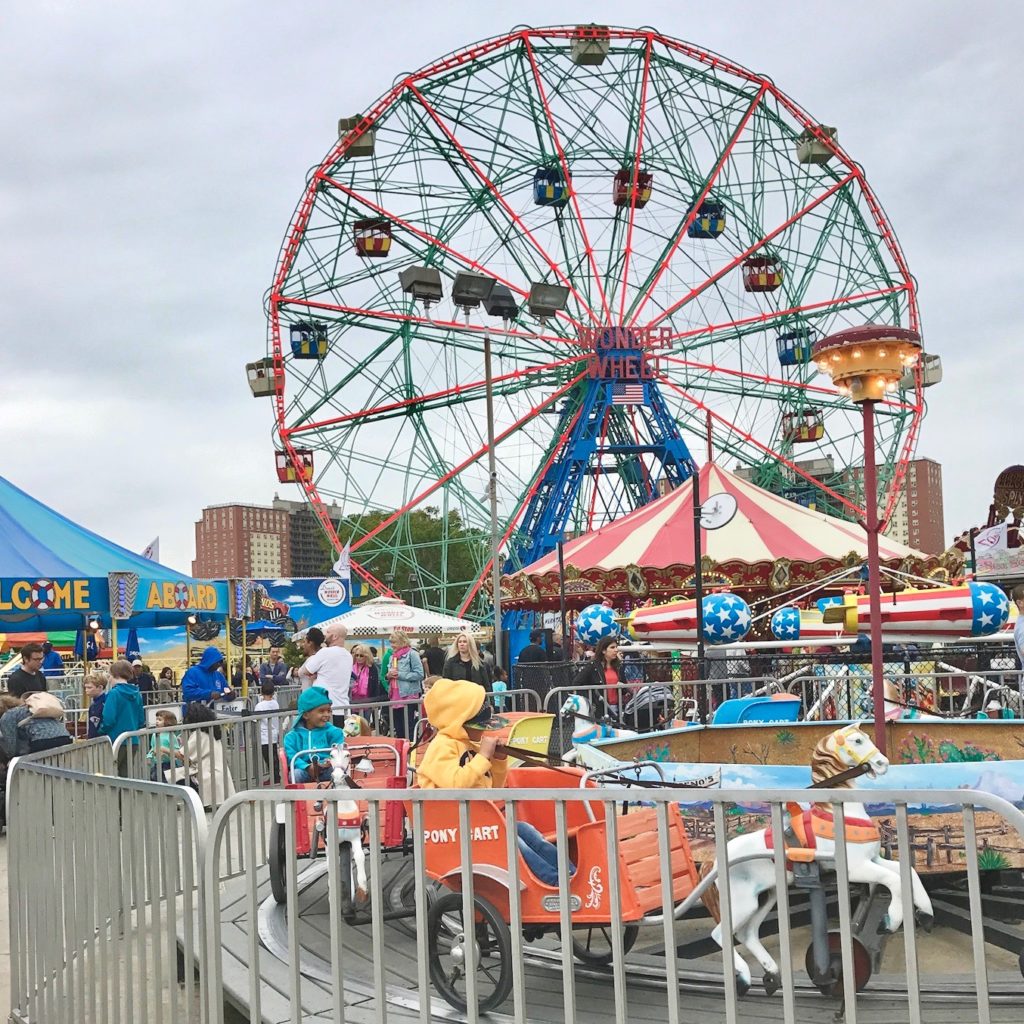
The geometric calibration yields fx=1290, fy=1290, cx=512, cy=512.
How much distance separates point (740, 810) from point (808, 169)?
29.4 meters

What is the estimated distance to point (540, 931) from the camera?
4.63 metres

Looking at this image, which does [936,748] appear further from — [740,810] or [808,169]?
[808,169]

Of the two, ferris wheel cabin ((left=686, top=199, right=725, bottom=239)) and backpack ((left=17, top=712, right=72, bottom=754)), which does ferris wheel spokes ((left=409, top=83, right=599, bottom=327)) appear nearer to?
ferris wheel cabin ((left=686, top=199, right=725, bottom=239))

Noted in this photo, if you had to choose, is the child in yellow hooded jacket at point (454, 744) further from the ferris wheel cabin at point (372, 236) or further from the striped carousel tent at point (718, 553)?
the ferris wheel cabin at point (372, 236)

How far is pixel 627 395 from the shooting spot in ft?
99.5

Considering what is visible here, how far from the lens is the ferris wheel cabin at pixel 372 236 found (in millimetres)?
29141

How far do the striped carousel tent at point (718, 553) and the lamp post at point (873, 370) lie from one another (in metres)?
11.1

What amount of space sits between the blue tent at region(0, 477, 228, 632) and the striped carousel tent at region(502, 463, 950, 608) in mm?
6039

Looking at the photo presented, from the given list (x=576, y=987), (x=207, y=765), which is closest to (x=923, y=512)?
(x=207, y=765)

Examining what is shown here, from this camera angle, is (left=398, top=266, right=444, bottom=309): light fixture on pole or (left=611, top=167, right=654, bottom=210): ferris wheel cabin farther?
(left=611, top=167, right=654, bottom=210): ferris wheel cabin

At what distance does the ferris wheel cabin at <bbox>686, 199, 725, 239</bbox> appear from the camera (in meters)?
31.5

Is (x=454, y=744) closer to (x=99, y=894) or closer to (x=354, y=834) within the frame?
(x=354, y=834)

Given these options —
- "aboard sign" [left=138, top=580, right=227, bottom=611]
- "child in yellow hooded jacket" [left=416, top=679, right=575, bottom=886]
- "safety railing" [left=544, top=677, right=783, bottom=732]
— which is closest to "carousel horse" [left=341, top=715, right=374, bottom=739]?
"child in yellow hooded jacket" [left=416, top=679, right=575, bottom=886]

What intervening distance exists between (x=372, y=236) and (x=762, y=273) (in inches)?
383
